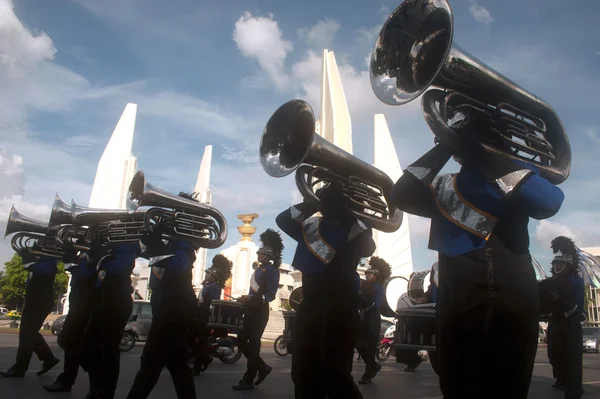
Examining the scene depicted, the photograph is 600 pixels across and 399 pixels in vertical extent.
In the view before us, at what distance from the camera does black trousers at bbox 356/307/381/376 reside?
25.8ft

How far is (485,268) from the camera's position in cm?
238

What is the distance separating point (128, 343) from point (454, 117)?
12.9 metres

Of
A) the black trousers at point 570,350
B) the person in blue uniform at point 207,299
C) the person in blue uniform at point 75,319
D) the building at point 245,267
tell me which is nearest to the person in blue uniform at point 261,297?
the person in blue uniform at point 207,299

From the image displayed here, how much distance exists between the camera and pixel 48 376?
6.86 meters

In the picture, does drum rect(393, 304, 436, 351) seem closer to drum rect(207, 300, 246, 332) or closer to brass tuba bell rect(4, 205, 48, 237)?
drum rect(207, 300, 246, 332)

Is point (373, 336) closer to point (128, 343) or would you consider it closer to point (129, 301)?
point (129, 301)

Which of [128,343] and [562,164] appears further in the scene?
[128,343]

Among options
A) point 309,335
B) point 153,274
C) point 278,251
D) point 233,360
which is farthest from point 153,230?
point 233,360

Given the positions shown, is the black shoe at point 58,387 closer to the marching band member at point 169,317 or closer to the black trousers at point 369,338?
the marching band member at point 169,317

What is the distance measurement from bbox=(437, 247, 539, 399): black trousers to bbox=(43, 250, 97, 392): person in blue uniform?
14.4 ft

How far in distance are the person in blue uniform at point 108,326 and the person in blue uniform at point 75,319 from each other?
589 millimetres

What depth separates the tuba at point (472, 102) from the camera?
2.71 meters

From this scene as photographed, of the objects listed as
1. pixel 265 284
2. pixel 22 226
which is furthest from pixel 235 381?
pixel 22 226

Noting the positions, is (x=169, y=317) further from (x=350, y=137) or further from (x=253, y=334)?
(x=350, y=137)
